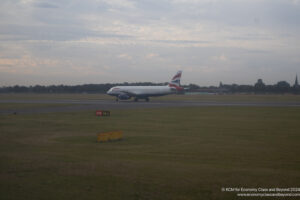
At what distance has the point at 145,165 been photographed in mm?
14336

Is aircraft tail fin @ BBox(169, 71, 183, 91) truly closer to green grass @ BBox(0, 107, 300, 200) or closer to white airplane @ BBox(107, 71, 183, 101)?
white airplane @ BBox(107, 71, 183, 101)

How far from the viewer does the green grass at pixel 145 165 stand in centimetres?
1083

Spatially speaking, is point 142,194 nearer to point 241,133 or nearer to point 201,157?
point 201,157

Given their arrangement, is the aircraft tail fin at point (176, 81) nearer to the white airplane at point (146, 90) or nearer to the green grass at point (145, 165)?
the white airplane at point (146, 90)

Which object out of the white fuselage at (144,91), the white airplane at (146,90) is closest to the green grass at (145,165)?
the white airplane at (146,90)

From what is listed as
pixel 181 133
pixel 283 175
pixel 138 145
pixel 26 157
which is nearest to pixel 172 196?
pixel 283 175

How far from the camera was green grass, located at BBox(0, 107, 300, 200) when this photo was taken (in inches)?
426

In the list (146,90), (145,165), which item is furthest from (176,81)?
(145,165)

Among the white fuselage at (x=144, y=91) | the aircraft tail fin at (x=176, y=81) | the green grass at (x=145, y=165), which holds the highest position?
the aircraft tail fin at (x=176, y=81)

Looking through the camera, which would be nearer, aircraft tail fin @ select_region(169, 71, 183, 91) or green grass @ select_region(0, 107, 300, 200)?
green grass @ select_region(0, 107, 300, 200)

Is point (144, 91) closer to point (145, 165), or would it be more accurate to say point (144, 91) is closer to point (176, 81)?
point (176, 81)

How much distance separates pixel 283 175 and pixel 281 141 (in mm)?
9130

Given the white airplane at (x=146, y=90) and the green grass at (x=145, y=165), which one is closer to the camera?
the green grass at (x=145, y=165)


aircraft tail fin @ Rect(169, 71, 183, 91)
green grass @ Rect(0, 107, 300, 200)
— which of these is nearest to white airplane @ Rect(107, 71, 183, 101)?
aircraft tail fin @ Rect(169, 71, 183, 91)
